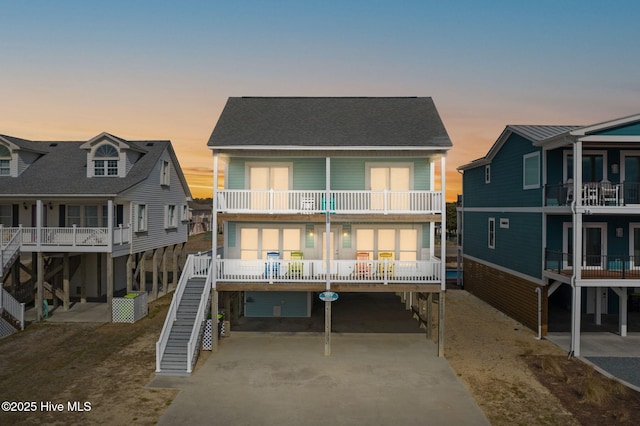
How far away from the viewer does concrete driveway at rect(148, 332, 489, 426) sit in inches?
471

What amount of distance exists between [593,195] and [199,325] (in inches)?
722

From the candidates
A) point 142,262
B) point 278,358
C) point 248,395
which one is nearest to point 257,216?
point 278,358

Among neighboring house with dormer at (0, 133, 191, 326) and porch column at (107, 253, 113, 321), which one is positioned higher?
neighboring house with dormer at (0, 133, 191, 326)

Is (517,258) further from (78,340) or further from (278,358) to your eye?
(78,340)

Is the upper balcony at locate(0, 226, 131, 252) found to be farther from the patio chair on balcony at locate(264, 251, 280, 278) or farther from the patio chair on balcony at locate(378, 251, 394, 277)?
the patio chair on balcony at locate(378, 251, 394, 277)

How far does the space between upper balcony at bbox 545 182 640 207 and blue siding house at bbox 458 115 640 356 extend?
0.04 m

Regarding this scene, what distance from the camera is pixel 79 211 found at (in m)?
25.3

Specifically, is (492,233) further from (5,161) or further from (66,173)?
(5,161)

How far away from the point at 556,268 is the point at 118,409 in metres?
19.0

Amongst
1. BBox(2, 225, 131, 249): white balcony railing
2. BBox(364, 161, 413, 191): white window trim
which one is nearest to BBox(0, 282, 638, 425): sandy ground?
BBox(2, 225, 131, 249): white balcony railing

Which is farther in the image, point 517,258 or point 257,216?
point 517,258

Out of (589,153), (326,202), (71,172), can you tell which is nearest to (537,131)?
(589,153)

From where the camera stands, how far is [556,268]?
19.8 m

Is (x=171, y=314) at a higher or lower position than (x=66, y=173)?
lower
